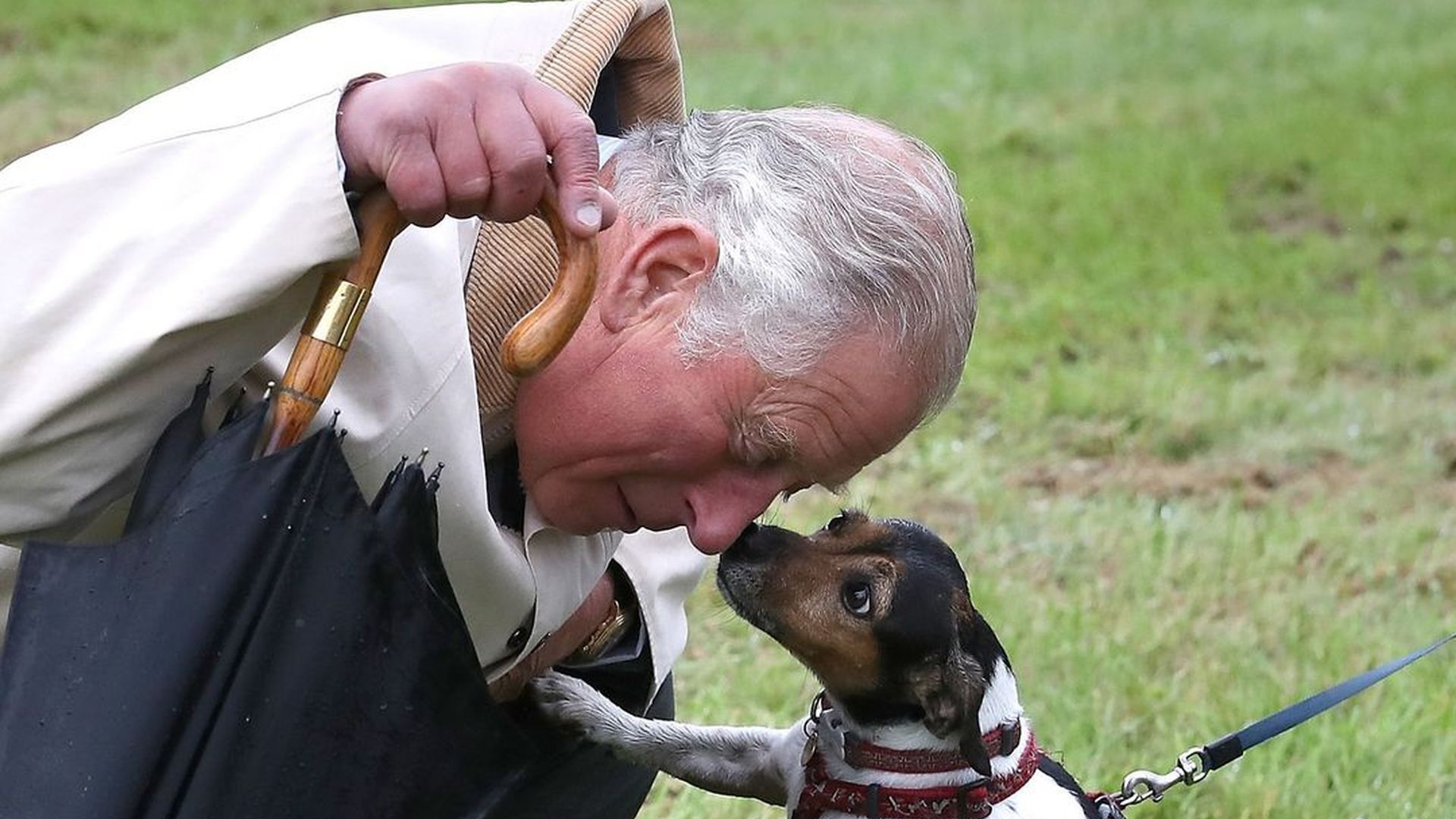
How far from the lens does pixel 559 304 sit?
5.69 feet

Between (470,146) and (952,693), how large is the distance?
1260 mm

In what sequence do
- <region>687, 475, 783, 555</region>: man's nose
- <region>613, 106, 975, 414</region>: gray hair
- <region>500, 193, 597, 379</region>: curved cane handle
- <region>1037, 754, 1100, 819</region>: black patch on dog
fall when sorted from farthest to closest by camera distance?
<region>1037, 754, 1100, 819</region>: black patch on dog < <region>687, 475, 783, 555</region>: man's nose < <region>613, 106, 975, 414</region>: gray hair < <region>500, 193, 597, 379</region>: curved cane handle

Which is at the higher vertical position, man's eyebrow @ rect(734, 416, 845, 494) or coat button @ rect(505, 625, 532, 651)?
man's eyebrow @ rect(734, 416, 845, 494)

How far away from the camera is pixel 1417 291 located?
7465 millimetres

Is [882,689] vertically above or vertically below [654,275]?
below

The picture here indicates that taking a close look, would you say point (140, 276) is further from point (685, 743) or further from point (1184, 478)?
point (1184, 478)

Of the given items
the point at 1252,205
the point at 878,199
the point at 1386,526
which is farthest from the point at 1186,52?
the point at 878,199

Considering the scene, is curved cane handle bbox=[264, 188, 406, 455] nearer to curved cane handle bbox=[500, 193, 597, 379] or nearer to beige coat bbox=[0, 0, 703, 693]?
beige coat bbox=[0, 0, 703, 693]

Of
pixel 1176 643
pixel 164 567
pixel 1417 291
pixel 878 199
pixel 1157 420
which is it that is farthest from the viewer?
pixel 1417 291

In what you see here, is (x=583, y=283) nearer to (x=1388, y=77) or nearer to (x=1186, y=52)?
(x=1388, y=77)

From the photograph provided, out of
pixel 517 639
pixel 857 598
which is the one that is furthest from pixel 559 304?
pixel 857 598

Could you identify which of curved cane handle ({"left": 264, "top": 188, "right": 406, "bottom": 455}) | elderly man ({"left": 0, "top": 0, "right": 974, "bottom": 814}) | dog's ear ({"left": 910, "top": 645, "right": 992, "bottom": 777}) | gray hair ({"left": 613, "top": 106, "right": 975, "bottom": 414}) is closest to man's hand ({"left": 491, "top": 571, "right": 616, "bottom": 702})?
elderly man ({"left": 0, "top": 0, "right": 974, "bottom": 814})

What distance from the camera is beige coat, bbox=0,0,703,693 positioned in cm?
169

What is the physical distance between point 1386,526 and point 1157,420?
91 centimetres
